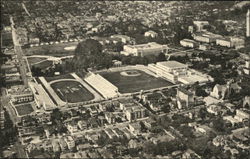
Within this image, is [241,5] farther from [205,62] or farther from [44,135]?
[44,135]

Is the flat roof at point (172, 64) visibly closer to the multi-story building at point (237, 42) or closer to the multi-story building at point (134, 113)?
the multi-story building at point (134, 113)

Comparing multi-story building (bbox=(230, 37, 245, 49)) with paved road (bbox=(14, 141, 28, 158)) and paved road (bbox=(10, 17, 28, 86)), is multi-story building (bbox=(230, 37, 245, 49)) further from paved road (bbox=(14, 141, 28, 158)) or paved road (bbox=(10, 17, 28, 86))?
paved road (bbox=(14, 141, 28, 158))

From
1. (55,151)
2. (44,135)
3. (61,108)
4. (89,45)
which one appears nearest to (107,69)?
(89,45)

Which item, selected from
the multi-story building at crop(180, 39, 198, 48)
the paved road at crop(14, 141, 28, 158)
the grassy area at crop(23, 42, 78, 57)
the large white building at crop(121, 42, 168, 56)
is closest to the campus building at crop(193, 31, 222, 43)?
the multi-story building at crop(180, 39, 198, 48)

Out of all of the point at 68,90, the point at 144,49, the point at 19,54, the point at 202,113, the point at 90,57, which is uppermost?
the point at 90,57

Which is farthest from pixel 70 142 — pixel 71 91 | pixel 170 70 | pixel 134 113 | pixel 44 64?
pixel 44 64

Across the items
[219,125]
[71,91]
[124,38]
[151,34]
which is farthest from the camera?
[151,34]

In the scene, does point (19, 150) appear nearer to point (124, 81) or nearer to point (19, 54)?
point (124, 81)
